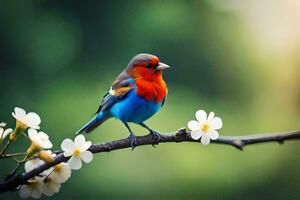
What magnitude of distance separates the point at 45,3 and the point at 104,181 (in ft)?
1.95

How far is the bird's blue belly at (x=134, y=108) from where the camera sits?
0.93 meters

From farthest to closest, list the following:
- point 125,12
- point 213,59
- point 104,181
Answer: point 125,12 → point 213,59 → point 104,181

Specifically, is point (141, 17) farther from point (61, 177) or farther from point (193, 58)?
point (61, 177)

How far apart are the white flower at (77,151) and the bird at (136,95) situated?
0.31 m

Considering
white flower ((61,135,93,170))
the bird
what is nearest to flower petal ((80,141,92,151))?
white flower ((61,135,93,170))

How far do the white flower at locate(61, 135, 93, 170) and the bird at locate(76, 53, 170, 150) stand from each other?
0.31 meters

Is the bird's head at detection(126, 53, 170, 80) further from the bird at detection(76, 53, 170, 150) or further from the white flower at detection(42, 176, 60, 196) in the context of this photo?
the white flower at detection(42, 176, 60, 196)

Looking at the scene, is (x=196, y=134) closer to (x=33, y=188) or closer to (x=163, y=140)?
(x=163, y=140)

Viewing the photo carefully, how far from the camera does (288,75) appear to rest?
1354 mm

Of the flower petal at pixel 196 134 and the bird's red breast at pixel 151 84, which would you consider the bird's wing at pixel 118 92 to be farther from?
the flower petal at pixel 196 134

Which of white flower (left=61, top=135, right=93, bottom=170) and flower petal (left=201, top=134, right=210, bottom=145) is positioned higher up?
flower petal (left=201, top=134, right=210, bottom=145)

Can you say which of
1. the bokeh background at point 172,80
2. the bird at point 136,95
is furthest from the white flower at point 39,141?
the bokeh background at point 172,80

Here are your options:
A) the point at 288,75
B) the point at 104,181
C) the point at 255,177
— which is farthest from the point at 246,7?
the point at 104,181

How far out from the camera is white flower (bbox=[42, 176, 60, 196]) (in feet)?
1.98
